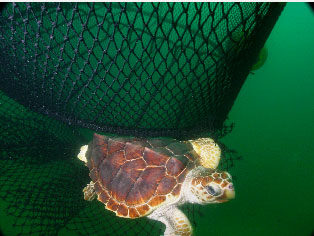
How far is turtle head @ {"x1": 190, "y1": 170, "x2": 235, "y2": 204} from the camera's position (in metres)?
1.33

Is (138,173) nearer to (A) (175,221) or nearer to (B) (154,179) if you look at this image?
(B) (154,179)

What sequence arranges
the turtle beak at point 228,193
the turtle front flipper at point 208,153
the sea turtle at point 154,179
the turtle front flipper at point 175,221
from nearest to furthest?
the turtle beak at point 228,193, the sea turtle at point 154,179, the turtle front flipper at point 175,221, the turtle front flipper at point 208,153

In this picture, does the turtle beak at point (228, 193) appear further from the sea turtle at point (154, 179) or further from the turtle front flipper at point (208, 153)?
the turtle front flipper at point (208, 153)

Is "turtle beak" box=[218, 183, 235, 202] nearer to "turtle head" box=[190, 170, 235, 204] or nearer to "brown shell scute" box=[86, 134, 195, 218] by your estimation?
"turtle head" box=[190, 170, 235, 204]

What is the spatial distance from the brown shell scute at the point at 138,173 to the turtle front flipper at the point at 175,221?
23cm

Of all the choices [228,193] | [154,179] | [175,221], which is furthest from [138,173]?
[228,193]

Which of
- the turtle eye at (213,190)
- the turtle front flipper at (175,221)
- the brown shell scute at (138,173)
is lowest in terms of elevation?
the turtle front flipper at (175,221)

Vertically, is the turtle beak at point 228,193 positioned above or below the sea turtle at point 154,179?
above

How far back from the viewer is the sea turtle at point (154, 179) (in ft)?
4.71

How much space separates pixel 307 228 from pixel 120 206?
10.5 feet

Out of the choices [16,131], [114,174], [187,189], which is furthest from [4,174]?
[187,189]

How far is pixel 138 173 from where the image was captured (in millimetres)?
1511

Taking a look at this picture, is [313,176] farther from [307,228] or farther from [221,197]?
[221,197]

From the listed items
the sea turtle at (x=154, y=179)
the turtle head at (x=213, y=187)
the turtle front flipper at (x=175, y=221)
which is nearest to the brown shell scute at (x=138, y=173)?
the sea turtle at (x=154, y=179)
